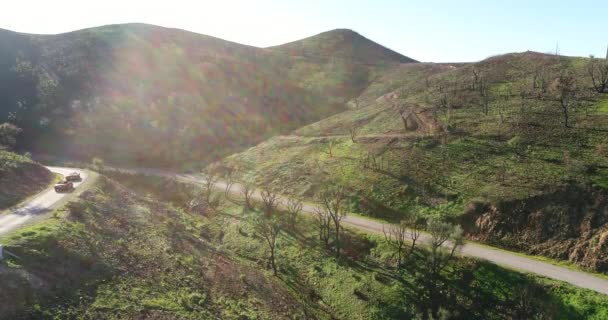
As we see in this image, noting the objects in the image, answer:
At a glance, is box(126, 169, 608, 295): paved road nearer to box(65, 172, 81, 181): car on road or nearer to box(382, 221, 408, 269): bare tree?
box(382, 221, 408, 269): bare tree

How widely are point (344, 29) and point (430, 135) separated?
5114 inches

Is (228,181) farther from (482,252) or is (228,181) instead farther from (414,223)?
(482,252)

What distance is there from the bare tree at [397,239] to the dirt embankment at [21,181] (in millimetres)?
36038

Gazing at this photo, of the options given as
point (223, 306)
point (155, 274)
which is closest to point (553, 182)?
point (223, 306)

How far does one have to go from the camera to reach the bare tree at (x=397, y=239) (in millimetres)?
39438

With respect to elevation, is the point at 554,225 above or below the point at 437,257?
above

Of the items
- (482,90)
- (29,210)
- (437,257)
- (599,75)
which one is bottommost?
(437,257)

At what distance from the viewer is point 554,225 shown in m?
39.5

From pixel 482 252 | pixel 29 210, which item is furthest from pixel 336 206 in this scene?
pixel 29 210

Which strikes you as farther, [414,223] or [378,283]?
[414,223]

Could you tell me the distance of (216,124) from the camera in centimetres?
9988

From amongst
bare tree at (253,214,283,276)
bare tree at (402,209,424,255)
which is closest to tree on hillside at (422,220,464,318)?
bare tree at (402,209,424,255)

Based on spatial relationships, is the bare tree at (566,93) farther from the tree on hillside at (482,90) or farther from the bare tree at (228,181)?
the bare tree at (228,181)

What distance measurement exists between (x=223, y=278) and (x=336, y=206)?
13.9m
